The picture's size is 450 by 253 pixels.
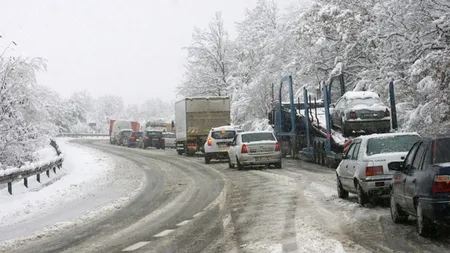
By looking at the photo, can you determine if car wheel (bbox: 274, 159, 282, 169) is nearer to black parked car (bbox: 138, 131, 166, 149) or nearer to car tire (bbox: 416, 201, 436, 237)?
car tire (bbox: 416, 201, 436, 237)

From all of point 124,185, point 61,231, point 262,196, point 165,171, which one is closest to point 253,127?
point 165,171

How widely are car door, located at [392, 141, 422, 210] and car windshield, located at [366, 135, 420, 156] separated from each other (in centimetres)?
217

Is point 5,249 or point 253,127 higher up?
point 253,127

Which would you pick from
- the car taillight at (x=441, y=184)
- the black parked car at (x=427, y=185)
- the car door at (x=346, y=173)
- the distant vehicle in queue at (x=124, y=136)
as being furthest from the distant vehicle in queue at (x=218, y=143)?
the distant vehicle in queue at (x=124, y=136)

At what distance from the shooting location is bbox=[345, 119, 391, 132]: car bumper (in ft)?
71.7

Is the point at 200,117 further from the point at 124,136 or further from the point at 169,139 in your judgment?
the point at 124,136

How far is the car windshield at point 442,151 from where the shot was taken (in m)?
7.96

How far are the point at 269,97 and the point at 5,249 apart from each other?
4046 cm

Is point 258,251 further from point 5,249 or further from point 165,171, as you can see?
point 165,171

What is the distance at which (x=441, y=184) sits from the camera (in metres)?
7.65

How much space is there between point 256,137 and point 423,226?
16457mm

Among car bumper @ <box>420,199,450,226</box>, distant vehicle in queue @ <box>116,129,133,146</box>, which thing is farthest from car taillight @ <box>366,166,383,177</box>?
distant vehicle in queue @ <box>116,129,133,146</box>

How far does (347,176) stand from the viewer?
12656mm

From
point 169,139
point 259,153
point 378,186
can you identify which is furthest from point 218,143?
point 169,139
